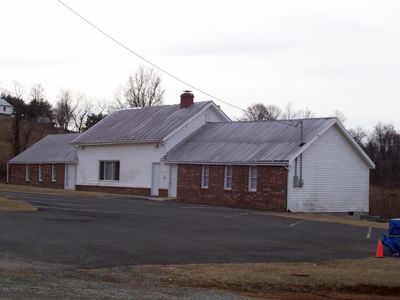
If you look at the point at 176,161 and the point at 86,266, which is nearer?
the point at 86,266

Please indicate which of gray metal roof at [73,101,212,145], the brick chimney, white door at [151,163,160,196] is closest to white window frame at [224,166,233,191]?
gray metal roof at [73,101,212,145]

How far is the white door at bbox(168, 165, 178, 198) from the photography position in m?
39.7

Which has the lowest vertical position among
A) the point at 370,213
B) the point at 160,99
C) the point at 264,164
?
the point at 370,213

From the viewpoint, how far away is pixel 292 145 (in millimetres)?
34281

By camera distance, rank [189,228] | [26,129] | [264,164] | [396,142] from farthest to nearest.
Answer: [396,142] → [26,129] → [264,164] → [189,228]

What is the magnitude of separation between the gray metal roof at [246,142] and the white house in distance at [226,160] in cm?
7

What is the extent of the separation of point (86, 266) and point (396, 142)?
102407 mm

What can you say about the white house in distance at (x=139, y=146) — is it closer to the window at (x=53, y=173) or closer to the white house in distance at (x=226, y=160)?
the white house in distance at (x=226, y=160)

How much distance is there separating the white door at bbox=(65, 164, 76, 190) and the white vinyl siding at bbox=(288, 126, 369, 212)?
70.4ft

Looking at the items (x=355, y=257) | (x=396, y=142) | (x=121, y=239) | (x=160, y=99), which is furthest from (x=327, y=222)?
(x=396, y=142)

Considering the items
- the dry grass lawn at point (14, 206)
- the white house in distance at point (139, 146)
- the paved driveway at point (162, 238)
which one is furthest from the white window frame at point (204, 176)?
the dry grass lawn at point (14, 206)

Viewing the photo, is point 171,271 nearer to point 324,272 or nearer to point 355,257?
point 324,272

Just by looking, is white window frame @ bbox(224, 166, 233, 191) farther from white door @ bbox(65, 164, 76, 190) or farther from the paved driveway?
white door @ bbox(65, 164, 76, 190)

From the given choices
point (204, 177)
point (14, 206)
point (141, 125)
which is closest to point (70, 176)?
point (141, 125)
